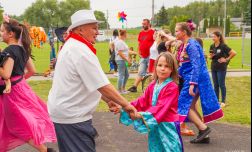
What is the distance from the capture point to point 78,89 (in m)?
3.40

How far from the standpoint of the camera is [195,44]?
5.92 metres

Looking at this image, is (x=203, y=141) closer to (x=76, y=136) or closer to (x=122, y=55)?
(x=76, y=136)

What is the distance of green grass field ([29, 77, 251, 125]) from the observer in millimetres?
7888

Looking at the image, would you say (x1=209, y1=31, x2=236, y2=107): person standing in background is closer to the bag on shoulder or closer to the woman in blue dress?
the woman in blue dress

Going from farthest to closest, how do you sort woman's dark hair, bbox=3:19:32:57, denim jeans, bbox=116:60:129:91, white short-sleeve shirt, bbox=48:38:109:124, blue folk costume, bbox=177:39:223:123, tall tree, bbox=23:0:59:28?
tall tree, bbox=23:0:59:28 < denim jeans, bbox=116:60:129:91 < blue folk costume, bbox=177:39:223:123 < woman's dark hair, bbox=3:19:32:57 < white short-sleeve shirt, bbox=48:38:109:124

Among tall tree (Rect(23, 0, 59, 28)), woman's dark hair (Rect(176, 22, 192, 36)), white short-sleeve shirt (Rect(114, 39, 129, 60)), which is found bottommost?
white short-sleeve shirt (Rect(114, 39, 129, 60))

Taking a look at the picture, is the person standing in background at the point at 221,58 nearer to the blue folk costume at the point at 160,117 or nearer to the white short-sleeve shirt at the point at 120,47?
the white short-sleeve shirt at the point at 120,47

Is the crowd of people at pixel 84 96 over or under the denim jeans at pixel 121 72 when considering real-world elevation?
over

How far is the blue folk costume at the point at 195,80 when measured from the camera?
588cm

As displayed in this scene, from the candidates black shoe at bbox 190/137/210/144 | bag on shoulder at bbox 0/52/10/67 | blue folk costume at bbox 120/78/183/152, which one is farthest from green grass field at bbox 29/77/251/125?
bag on shoulder at bbox 0/52/10/67

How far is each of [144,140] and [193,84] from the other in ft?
4.11

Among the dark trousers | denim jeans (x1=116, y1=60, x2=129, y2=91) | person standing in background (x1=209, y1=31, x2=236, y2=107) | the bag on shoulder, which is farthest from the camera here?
denim jeans (x1=116, y1=60, x2=129, y2=91)

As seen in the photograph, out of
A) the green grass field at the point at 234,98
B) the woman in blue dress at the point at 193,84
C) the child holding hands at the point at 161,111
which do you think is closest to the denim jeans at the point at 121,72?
the green grass field at the point at 234,98

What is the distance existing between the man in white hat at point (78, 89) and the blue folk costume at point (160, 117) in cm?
54
